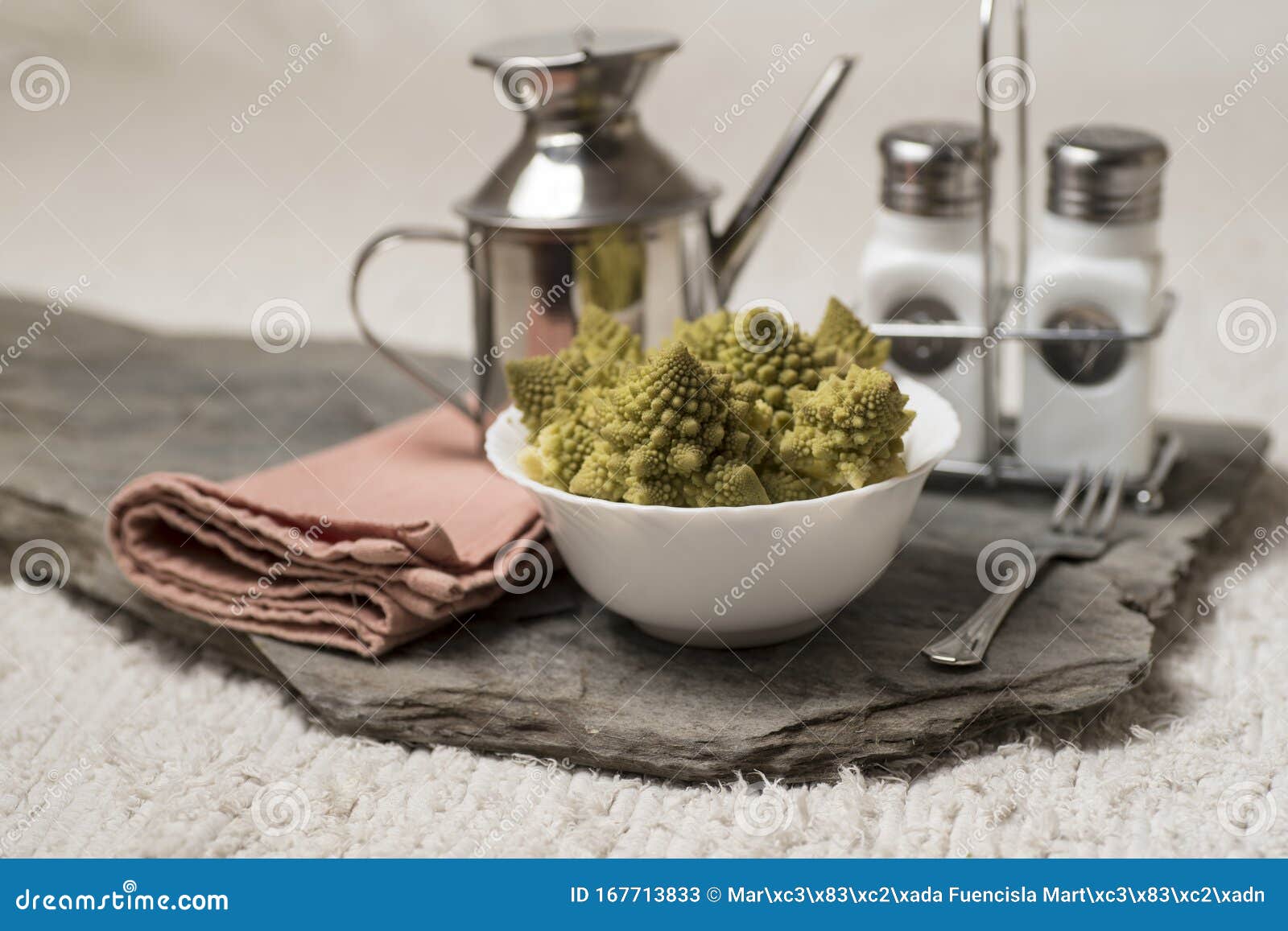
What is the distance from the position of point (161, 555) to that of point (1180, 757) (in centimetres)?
55

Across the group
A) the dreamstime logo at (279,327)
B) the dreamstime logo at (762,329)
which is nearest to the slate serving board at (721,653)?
the dreamstime logo at (762,329)

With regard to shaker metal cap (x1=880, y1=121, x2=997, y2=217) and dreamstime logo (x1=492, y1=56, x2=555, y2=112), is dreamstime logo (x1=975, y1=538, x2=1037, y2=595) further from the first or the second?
dreamstime logo (x1=492, y1=56, x2=555, y2=112)

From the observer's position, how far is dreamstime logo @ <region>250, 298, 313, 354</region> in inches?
46.7

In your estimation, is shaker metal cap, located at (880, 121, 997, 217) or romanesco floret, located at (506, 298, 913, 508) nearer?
romanesco floret, located at (506, 298, 913, 508)

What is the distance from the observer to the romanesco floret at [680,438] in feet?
2.07

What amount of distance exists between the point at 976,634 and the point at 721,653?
0.13 m

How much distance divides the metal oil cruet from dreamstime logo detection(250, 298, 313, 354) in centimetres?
31

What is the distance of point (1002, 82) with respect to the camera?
79 centimetres
